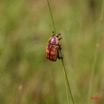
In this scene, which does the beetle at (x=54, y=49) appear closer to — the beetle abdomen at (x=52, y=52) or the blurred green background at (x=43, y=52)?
the beetle abdomen at (x=52, y=52)

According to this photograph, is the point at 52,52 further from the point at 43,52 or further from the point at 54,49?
the point at 43,52

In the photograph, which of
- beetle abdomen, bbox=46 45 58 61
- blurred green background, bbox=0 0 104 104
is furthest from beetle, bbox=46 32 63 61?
blurred green background, bbox=0 0 104 104

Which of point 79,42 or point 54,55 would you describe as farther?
point 79,42

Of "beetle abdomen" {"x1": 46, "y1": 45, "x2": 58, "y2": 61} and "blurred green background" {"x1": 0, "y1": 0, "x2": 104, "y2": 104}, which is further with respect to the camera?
"blurred green background" {"x1": 0, "y1": 0, "x2": 104, "y2": 104}

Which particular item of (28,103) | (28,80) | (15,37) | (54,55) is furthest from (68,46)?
(54,55)

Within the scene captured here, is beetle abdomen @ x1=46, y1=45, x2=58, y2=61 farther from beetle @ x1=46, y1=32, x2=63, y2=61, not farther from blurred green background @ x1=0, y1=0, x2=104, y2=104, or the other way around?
blurred green background @ x1=0, y1=0, x2=104, y2=104

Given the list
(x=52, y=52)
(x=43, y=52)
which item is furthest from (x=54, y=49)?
(x=43, y=52)

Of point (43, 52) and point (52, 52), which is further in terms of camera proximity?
point (43, 52)

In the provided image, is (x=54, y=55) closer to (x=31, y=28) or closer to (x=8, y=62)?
(x=8, y=62)
